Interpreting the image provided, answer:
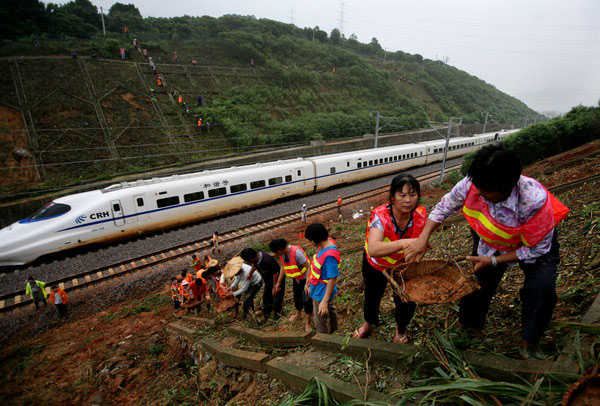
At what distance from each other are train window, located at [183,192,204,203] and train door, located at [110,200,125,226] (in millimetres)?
2270

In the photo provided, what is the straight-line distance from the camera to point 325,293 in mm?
3279

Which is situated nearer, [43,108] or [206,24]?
[43,108]

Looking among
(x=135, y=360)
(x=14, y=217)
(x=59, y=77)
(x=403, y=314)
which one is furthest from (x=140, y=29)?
(x=403, y=314)

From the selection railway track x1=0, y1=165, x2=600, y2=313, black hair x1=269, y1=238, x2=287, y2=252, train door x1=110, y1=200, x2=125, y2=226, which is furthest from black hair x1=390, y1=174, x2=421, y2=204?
train door x1=110, y1=200, x2=125, y2=226

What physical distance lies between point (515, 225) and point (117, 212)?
1181 centimetres

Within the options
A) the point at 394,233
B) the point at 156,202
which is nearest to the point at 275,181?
the point at 156,202

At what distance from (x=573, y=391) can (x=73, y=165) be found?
79.9ft

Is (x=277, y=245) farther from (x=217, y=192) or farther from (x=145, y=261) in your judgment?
(x=217, y=192)

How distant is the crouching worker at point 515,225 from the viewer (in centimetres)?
190

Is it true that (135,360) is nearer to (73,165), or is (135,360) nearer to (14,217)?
(14,217)

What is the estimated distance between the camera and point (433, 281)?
279 centimetres

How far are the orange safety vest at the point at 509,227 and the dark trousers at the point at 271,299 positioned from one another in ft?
10.9

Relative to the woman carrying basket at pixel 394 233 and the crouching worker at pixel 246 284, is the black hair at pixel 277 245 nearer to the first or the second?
the crouching worker at pixel 246 284


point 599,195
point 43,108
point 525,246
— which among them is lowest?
point 599,195
